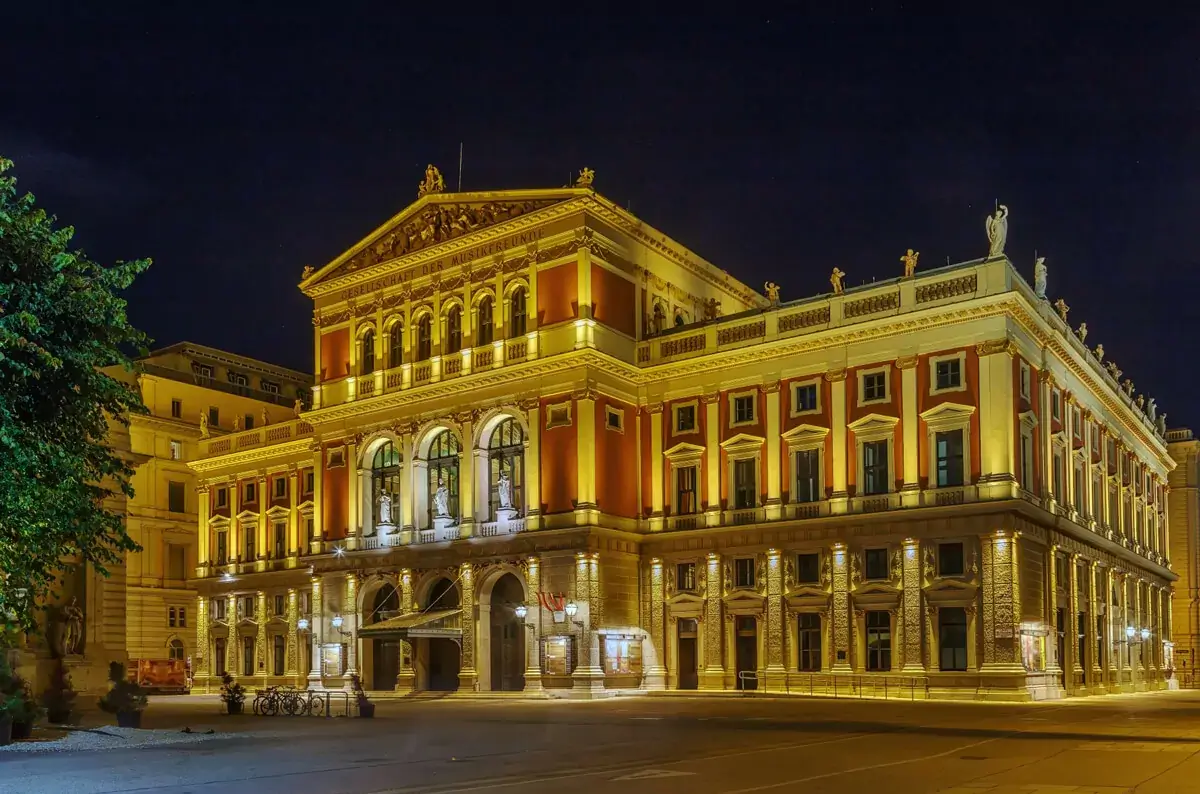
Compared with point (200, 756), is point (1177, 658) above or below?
below

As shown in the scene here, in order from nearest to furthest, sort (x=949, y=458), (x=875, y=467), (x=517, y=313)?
(x=949, y=458)
(x=875, y=467)
(x=517, y=313)

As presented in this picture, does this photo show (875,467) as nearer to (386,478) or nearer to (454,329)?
(454,329)

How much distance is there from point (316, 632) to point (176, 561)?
21.0 metres

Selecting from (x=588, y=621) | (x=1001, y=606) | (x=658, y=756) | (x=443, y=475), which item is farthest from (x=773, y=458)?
(x=658, y=756)

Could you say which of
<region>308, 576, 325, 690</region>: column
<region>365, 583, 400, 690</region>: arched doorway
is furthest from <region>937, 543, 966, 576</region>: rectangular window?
<region>308, 576, 325, 690</region>: column

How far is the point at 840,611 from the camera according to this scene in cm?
5112

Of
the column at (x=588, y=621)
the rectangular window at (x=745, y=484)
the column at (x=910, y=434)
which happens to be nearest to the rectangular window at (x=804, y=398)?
the rectangular window at (x=745, y=484)

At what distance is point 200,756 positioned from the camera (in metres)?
23.8

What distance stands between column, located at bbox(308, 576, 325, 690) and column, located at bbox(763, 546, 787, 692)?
2359 cm

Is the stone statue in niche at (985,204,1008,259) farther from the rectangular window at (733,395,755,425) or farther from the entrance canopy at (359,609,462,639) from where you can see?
the entrance canopy at (359,609,462,639)

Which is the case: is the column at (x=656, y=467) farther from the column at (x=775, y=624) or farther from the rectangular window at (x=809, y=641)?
the rectangular window at (x=809, y=641)

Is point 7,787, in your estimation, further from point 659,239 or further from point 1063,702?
point 659,239

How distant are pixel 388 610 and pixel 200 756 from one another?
38424mm

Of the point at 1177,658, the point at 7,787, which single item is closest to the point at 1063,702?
the point at 7,787
